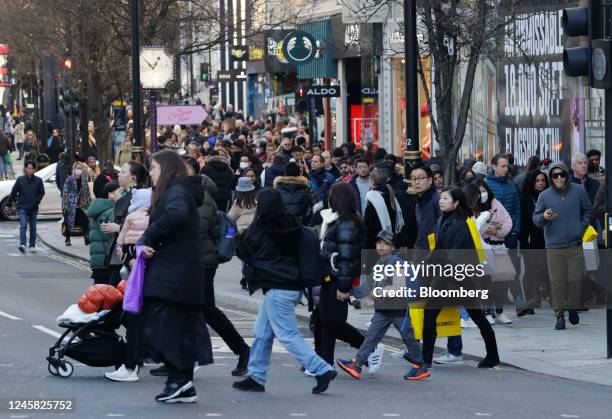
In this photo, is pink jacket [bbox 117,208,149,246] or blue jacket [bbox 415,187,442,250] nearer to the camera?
pink jacket [bbox 117,208,149,246]

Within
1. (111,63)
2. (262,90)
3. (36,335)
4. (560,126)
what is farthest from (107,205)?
(262,90)

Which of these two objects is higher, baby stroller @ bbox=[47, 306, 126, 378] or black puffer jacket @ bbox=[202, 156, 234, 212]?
black puffer jacket @ bbox=[202, 156, 234, 212]

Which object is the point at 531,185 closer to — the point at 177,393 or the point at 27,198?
the point at 177,393

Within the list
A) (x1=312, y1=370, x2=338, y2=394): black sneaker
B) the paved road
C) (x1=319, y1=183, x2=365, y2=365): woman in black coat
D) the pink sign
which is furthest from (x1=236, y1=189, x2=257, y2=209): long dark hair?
the pink sign

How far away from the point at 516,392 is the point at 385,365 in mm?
1833

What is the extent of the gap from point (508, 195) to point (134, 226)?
19.1 feet

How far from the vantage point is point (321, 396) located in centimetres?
1143

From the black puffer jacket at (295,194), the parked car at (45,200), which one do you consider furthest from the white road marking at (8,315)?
the parked car at (45,200)

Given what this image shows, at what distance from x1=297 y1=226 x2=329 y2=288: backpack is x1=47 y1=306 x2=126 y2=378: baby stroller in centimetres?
169

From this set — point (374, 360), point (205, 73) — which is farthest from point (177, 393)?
point (205, 73)

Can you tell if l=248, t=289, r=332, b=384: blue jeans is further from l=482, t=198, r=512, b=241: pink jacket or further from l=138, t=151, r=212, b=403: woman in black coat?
l=482, t=198, r=512, b=241: pink jacket

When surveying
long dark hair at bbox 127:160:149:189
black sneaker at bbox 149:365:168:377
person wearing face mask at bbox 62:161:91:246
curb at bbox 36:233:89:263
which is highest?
long dark hair at bbox 127:160:149:189

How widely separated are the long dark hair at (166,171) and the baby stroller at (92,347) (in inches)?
62.7

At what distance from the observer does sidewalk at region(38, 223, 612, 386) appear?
13141 mm
